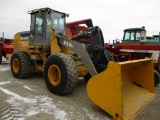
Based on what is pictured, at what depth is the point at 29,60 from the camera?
22.5 feet

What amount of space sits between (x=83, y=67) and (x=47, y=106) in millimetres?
1668

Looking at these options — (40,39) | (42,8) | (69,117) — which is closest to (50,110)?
(69,117)

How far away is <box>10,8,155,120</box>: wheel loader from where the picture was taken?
3.60 meters

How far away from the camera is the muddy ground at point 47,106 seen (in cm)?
374

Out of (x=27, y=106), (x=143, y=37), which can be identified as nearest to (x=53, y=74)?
(x=27, y=106)

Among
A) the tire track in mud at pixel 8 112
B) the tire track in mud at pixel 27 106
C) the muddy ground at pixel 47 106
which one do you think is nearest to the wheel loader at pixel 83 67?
the muddy ground at pixel 47 106

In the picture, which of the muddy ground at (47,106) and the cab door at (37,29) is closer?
the muddy ground at (47,106)

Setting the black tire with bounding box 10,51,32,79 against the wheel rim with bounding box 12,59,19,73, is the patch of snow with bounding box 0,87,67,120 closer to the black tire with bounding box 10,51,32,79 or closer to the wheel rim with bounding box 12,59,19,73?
the black tire with bounding box 10,51,32,79

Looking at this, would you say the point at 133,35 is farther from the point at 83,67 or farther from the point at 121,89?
the point at 121,89

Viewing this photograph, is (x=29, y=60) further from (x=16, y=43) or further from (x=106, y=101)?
(x=106, y=101)

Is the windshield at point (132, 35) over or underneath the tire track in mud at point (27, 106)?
over

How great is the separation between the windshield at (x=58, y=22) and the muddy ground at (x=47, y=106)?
214 cm

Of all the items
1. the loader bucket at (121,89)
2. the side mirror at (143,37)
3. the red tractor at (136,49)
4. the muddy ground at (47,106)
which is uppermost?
the side mirror at (143,37)

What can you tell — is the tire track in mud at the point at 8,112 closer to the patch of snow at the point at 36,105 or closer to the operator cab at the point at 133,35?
the patch of snow at the point at 36,105
